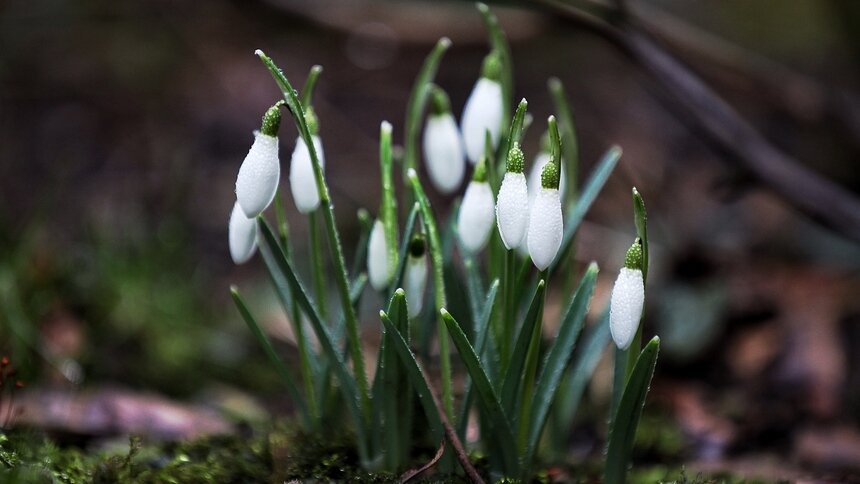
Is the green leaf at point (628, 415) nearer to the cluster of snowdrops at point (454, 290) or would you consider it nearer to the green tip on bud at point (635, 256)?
the cluster of snowdrops at point (454, 290)

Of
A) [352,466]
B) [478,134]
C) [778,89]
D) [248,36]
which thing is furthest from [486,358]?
[248,36]

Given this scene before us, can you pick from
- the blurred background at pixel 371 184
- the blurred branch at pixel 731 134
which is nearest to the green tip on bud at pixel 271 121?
the blurred background at pixel 371 184

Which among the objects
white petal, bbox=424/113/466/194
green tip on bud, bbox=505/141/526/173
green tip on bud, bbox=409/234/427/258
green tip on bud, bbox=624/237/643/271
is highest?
white petal, bbox=424/113/466/194

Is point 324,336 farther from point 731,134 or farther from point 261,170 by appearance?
point 731,134

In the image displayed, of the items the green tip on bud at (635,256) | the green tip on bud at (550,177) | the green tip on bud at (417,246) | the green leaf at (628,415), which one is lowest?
the green leaf at (628,415)

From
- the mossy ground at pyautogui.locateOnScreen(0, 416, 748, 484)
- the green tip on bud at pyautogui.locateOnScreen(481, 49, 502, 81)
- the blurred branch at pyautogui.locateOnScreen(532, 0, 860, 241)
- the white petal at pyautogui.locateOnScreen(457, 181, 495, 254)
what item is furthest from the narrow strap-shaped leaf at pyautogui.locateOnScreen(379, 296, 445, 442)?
the blurred branch at pyautogui.locateOnScreen(532, 0, 860, 241)

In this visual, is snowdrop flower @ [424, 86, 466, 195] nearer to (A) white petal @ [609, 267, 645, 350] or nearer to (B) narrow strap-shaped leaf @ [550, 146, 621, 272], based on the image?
(B) narrow strap-shaped leaf @ [550, 146, 621, 272]
